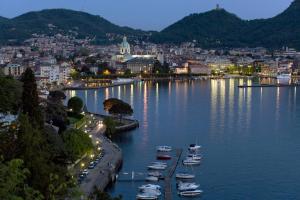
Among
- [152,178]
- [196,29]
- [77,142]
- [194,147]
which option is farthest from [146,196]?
[196,29]

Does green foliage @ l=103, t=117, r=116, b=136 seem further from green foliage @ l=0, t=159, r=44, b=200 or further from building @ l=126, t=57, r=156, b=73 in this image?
building @ l=126, t=57, r=156, b=73

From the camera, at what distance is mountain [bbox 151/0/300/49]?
49469 mm

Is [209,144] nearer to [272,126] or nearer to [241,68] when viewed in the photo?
[272,126]

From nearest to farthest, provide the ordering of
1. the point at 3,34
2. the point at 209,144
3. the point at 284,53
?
the point at 209,144, the point at 284,53, the point at 3,34

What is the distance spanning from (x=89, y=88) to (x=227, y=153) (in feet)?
40.1

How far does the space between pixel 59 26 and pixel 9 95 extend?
2122 inches

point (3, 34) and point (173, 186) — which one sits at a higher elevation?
point (3, 34)

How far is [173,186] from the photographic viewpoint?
20.1ft

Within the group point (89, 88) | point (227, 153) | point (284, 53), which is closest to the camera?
point (227, 153)

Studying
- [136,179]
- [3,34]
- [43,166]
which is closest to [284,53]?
[3,34]

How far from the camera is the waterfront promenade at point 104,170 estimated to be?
5562 mm

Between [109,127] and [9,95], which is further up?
[9,95]

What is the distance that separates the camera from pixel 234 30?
56.5m

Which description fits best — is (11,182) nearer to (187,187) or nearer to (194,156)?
(187,187)
